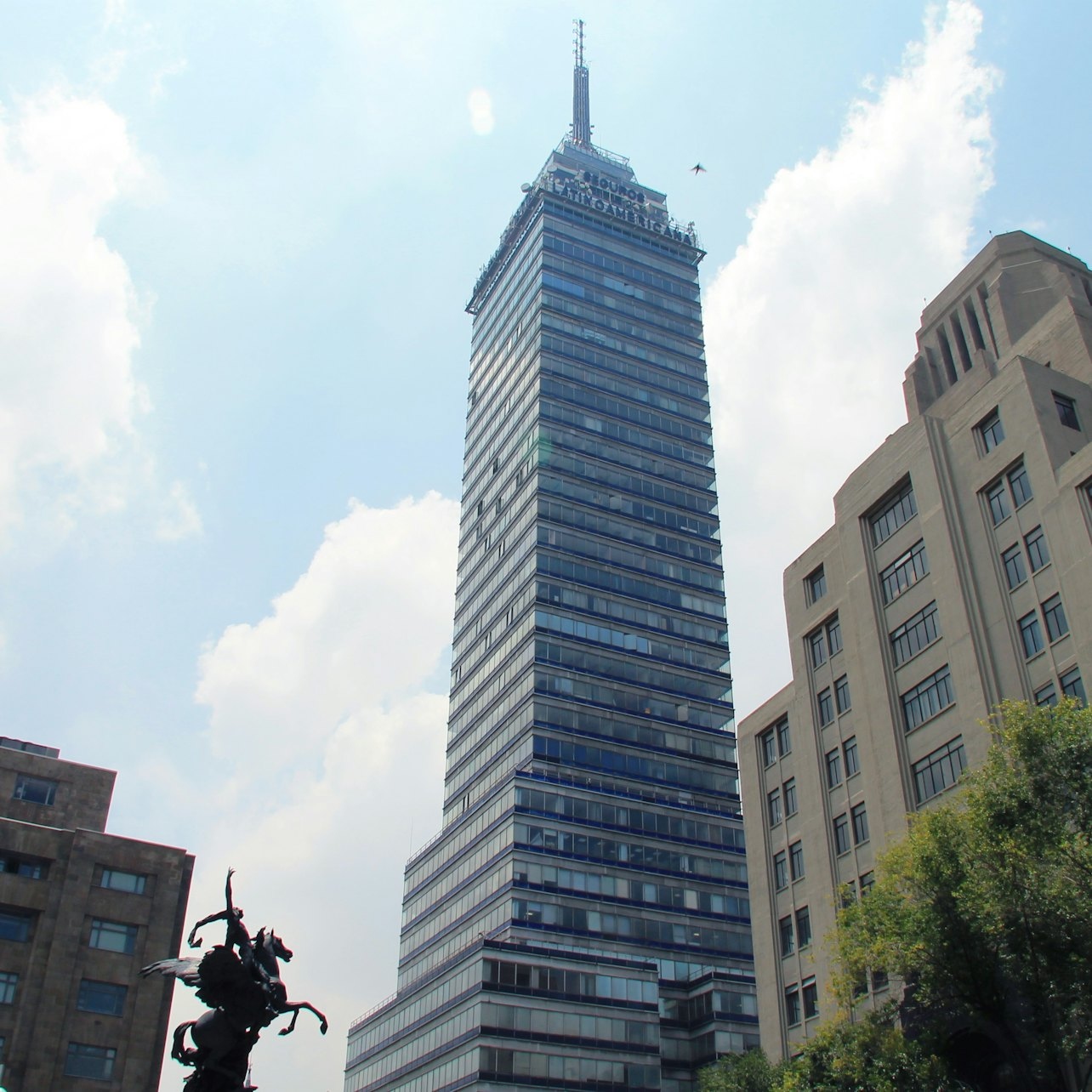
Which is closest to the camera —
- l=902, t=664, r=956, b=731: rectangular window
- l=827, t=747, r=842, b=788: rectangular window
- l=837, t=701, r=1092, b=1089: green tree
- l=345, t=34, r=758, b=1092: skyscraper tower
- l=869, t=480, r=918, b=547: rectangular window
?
l=837, t=701, r=1092, b=1089: green tree

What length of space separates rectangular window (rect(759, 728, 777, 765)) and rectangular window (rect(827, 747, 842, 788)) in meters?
5.62

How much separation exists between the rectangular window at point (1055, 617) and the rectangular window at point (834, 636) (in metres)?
14.2

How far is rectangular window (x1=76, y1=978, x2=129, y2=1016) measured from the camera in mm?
56250

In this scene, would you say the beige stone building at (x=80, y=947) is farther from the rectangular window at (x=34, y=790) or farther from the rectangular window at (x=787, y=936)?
the rectangular window at (x=787, y=936)

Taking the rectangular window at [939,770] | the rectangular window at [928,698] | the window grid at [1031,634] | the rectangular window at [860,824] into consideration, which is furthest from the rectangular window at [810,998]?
the window grid at [1031,634]

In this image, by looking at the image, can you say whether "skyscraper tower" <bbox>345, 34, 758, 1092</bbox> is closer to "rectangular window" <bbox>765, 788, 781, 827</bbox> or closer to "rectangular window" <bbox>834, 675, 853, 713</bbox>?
"rectangular window" <bbox>765, 788, 781, 827</bbox>

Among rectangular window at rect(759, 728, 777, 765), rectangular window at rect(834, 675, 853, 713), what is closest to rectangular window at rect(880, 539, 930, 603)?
rectangular window at rect(834, 675, 853, 713)

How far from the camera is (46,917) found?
189 ft

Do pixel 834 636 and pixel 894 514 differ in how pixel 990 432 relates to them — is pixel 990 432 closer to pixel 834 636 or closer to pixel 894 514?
pixel 894 514

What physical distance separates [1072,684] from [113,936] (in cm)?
4727

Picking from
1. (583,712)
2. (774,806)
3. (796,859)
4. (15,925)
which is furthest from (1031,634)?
(583,712)

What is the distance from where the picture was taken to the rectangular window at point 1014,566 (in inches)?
1997

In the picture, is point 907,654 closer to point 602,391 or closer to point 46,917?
point 46,917

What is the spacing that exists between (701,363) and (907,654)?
326ft
